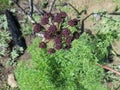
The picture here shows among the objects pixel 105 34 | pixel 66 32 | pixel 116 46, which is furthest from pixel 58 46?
pixel 116 46

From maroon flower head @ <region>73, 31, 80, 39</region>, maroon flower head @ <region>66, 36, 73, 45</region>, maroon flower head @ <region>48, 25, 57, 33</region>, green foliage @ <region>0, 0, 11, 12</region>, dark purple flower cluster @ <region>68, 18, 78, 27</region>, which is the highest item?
green foliage @ <region>0, 0, 11, 12</region>

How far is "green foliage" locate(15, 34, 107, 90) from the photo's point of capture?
420cm

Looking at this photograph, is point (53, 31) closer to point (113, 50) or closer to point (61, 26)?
point (61, 26)

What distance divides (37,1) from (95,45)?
1262 millimetres

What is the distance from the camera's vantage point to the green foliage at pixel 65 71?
4199mm

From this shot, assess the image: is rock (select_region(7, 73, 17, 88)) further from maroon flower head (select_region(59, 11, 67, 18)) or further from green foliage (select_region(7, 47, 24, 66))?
maroon flower head (select_region(59, 11, 67, 18))

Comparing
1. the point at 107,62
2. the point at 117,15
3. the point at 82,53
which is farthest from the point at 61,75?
the point at 117,15

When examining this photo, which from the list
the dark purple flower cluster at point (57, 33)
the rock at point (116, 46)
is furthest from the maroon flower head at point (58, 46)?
the rock at point (116, 46)

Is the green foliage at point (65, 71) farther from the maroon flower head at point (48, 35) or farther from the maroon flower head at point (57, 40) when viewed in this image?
the maroon flower head at point (48, 35)

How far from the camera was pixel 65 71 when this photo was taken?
14.2 feet

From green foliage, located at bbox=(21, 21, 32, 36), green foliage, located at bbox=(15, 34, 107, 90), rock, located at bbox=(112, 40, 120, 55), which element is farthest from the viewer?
green foliage, located at bbox=(21, 21, 32, 36)

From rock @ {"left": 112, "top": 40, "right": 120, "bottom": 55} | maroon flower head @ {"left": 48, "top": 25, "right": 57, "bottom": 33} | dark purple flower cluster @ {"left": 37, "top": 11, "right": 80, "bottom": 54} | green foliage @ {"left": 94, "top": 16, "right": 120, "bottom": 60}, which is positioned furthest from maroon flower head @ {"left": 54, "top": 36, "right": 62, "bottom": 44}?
rock @ {"left": 112, "top": 40, "right": 120, "bottom": 55}

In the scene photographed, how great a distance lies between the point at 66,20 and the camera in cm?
481

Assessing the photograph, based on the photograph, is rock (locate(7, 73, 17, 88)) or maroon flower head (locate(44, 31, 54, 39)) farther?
rock (locate(7, 73, 17, 88))
